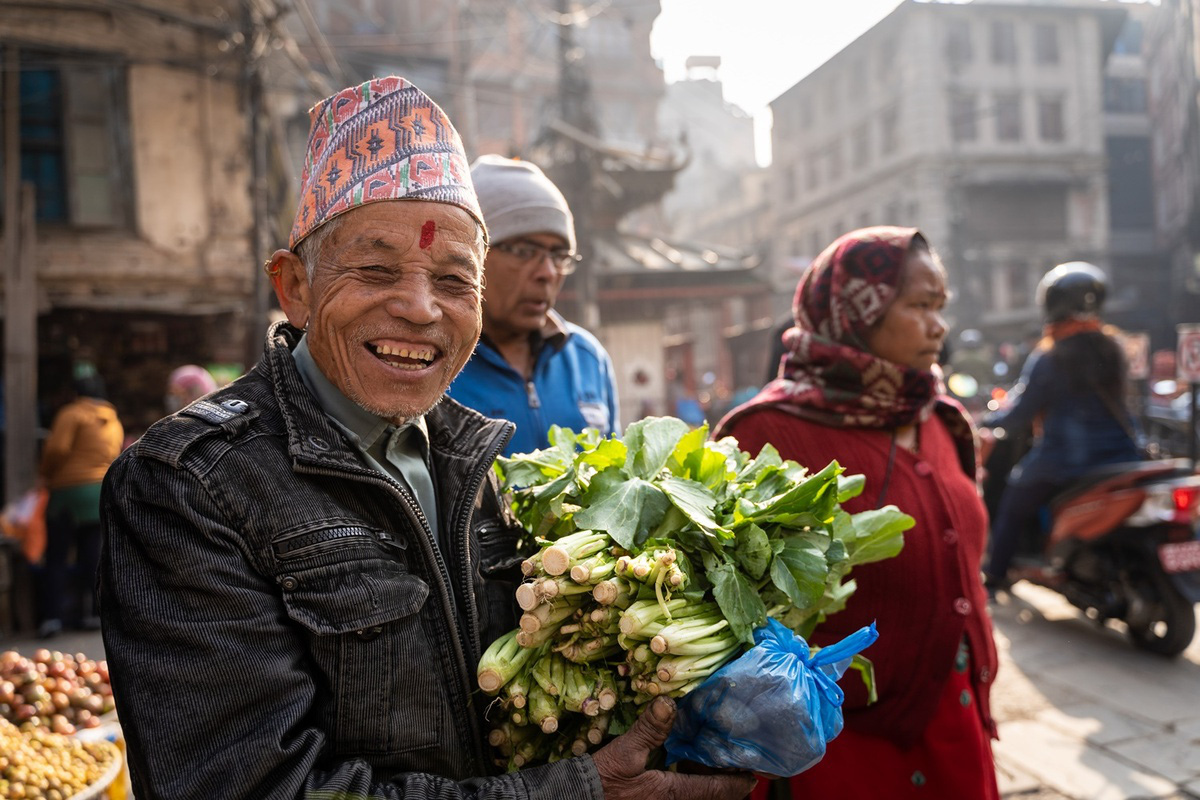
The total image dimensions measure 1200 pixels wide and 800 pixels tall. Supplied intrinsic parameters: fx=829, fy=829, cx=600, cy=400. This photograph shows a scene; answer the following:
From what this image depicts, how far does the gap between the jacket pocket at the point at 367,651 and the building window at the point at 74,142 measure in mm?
9674

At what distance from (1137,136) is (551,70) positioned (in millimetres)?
25887

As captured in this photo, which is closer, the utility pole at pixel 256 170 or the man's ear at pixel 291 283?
the man's ear at pixel 291 283

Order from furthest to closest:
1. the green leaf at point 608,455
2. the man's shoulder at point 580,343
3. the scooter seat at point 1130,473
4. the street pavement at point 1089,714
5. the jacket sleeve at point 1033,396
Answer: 1. the jacket sleeve at point 1033,396
2. the scooter seat at point 1130,473
3. the street pavement at point 1089,714
4. the man's shoulder at point 580,343
5. the green leaf at point 608,455

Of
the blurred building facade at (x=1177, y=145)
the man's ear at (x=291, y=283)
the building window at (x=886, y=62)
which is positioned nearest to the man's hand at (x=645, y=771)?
the man's ear at (x=291, y=283)

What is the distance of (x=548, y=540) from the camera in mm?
1672

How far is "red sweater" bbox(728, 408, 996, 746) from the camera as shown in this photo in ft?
7.35

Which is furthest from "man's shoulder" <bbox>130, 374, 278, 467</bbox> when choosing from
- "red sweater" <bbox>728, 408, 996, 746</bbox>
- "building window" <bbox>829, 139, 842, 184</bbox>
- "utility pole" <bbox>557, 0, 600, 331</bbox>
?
"building window" <bbox>829, 139, 842, 184</bbox>

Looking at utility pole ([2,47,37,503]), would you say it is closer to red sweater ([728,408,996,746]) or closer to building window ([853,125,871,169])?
red sweater ([728,408,996,746])

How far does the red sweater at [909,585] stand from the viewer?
2.24 meters

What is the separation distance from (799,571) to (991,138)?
3660 cm

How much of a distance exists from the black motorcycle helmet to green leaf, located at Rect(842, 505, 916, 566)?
3782mm

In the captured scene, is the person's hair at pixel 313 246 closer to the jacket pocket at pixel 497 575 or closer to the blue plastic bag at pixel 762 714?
the jacket pocket at pixel 497 575

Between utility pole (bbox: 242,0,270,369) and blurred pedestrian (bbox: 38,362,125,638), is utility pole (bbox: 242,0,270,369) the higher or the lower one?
the higher one

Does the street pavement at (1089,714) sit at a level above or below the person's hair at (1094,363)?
below
